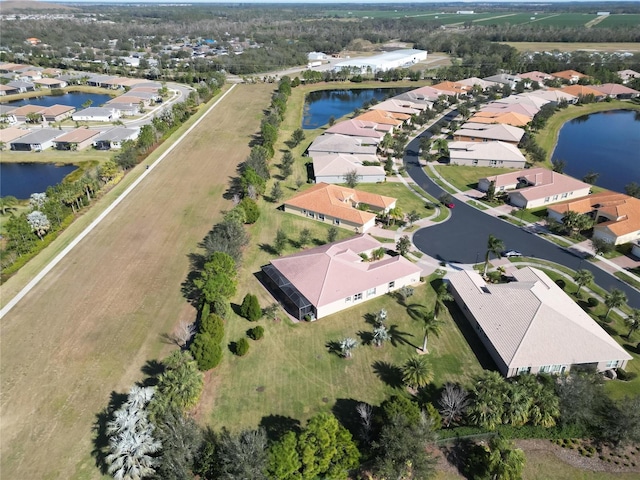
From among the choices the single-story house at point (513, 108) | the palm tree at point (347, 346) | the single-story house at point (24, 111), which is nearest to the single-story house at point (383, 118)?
the single-story house at point (513, 108)

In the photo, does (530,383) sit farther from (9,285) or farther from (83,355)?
(9,285)

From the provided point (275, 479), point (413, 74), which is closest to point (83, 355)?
point (275, 479)

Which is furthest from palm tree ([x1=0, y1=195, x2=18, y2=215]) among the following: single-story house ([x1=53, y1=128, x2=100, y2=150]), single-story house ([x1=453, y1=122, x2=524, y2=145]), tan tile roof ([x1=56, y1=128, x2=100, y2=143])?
single-story house ([x1=453, y1=122, x2=524, y2=145])

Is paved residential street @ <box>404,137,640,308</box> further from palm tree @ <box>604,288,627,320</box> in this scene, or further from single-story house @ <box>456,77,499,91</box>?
single-story house @ <box>456,77,499,91</box>

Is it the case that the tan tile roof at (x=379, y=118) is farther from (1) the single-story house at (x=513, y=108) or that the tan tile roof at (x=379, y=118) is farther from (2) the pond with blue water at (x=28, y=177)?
(2) the pond with blue water at (x=28, y=177)

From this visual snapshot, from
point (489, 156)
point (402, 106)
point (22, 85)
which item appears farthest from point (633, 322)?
point (22, 85)

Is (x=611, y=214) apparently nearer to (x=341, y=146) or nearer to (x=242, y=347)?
(x=341, y=146)
